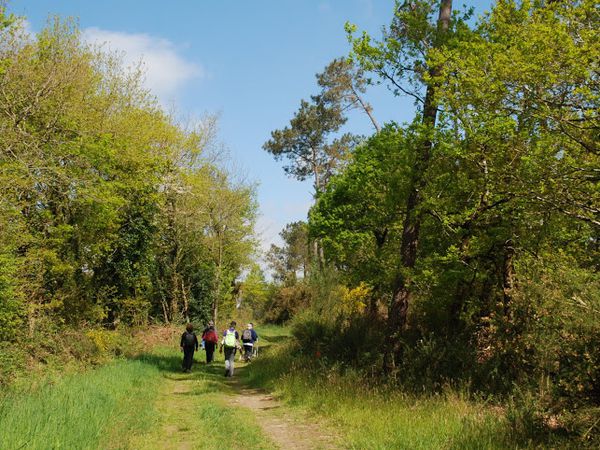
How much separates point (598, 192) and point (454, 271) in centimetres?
334

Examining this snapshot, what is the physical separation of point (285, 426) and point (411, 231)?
18.3 feet

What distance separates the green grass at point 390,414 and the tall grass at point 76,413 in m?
3.47

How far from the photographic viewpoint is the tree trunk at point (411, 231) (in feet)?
39.1

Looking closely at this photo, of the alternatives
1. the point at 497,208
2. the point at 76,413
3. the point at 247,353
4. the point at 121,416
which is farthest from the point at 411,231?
the point at 247,353

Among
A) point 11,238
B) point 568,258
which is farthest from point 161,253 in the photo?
point 568,258

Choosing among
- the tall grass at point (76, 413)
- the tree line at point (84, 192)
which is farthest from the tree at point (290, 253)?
the tall grass at point (76, 413)

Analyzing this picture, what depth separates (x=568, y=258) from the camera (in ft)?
35.3

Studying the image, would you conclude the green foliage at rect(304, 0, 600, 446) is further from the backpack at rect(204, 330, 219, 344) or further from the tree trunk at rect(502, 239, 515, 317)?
the backpack at rect(204, 330, 219, 344)

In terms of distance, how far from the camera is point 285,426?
9.73 metres

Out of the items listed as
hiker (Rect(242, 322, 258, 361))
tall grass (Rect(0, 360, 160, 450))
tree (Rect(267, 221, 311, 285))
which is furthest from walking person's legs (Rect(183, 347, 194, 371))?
tree (Rect(267, 221, 311, 285))

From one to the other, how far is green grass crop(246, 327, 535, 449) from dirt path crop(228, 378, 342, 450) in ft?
0.99

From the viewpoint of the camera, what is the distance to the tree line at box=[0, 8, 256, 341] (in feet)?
51.6

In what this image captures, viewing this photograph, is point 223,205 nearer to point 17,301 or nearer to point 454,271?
point 17,301

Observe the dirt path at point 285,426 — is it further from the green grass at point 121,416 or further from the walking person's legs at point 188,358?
the walking person's legs at point 188,358
